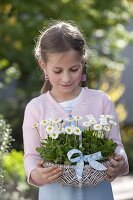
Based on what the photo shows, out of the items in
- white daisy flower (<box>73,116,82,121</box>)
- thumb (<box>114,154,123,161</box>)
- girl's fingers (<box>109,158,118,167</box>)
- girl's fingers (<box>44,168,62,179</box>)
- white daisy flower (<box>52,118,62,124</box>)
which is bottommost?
girl's fingers (<box>44,168,62,179</box>)

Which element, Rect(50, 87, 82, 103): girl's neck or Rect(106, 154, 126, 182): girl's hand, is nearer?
Rect(106, 154, 126, 182): girl's hand

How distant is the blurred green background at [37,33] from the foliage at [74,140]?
567 cm

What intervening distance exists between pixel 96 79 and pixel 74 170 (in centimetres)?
719

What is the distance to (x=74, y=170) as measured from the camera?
3105 millimetres

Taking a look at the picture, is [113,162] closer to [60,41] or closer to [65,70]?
[65,70]

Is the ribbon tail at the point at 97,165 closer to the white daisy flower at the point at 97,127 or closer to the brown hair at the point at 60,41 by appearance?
the white daisy flower at the point at 97,127

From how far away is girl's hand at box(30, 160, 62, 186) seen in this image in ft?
10.1

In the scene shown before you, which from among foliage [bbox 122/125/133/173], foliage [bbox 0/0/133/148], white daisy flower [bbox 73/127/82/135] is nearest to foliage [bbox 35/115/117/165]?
white daisy flower [bbox 73/127/82/135]

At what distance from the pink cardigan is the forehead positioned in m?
0.22

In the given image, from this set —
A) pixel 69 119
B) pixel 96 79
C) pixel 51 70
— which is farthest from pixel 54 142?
pixel 96 79

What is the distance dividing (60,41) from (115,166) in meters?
0.66

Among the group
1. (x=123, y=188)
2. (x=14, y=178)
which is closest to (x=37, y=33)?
(x=123, y=188)

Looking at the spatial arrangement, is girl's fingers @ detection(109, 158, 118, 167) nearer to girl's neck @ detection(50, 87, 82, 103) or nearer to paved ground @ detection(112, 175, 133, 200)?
girl's neck @ detection(50, 87, 82, 103)

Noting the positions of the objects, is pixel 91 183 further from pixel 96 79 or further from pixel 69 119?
pixel 96 79
